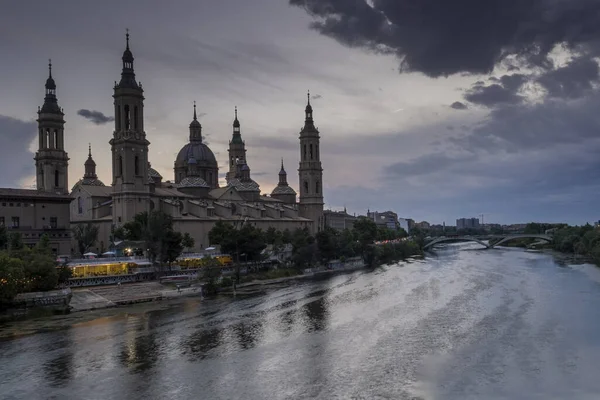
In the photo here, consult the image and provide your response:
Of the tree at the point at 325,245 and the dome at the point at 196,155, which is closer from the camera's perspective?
the tree at the point at 325,245

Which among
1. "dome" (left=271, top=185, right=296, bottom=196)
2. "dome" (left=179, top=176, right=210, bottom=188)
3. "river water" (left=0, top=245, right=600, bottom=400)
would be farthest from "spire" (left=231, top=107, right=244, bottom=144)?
"river water" (left=0, top=245, right=600, bottom=400)

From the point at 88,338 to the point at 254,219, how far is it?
52638 millimetres

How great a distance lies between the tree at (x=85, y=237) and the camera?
194 ft

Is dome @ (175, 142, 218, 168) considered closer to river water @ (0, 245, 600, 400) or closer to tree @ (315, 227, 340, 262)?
tree @ (315, 227, 340, 262)

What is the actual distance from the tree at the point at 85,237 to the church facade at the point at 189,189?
2723 mm

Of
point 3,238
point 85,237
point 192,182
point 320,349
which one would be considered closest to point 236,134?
point 192,182

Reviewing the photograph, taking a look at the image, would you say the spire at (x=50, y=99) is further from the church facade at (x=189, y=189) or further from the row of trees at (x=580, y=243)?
the row of trees at (x=580, y=243)

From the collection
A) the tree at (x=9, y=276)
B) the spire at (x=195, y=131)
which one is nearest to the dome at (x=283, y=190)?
the spire at (x=195, y=131)

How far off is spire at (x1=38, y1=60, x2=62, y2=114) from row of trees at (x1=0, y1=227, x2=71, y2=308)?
1182 inches

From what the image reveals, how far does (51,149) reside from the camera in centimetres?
7231

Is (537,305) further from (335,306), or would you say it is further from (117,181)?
(117,181)

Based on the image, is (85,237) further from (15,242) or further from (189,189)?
(189,189)

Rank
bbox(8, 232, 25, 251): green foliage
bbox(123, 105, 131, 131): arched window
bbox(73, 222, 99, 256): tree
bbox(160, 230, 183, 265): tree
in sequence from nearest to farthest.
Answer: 1. bbox(8, 232, 25, 251): green foliage
2. bbox(160, 230, 183, 265): tree
3. bbox(73, 222, 99, 256): tree
4. bbox(123, 105, 131, 131): arched window

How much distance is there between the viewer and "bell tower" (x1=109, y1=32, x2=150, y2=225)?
63.9 m
